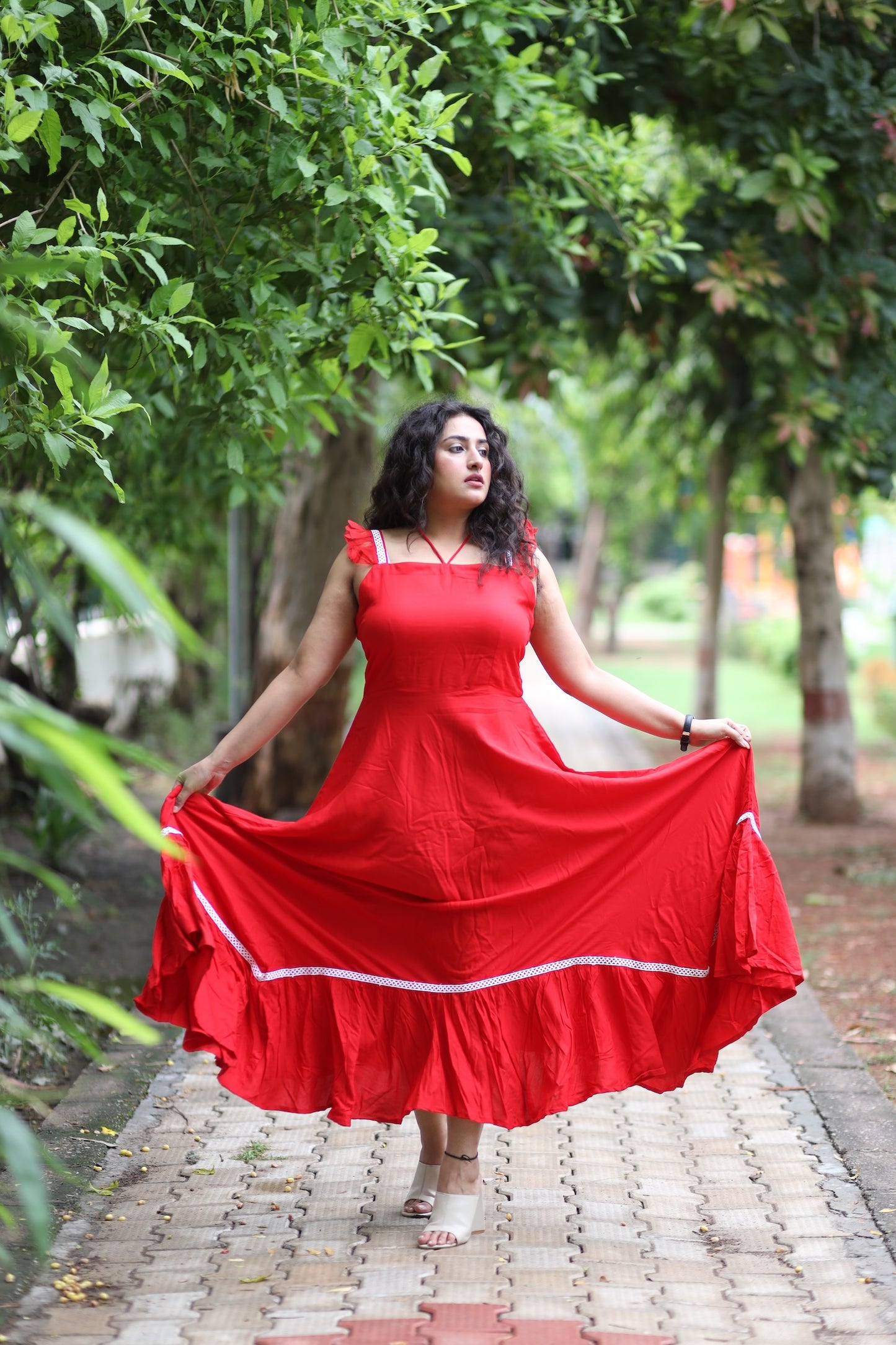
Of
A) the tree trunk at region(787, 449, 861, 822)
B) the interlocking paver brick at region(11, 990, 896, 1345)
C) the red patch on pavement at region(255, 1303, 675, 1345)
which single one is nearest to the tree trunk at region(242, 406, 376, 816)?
the tree trunk at region(787, 449, 861, 822)

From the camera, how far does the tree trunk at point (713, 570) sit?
11.8m

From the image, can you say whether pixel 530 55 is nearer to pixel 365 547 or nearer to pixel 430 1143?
pixel 365 547

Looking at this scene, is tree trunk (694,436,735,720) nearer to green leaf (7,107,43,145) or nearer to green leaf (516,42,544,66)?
green leaf (516,42,544,66)

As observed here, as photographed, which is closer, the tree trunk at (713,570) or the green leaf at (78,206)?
the green leaf at (78,206)

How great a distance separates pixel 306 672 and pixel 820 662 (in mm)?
6998

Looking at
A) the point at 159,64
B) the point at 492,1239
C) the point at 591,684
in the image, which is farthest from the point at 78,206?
the point at 492,1239

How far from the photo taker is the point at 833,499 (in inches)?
402

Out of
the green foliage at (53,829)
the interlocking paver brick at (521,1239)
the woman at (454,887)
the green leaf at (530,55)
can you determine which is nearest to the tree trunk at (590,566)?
the green foliage at (53,829)

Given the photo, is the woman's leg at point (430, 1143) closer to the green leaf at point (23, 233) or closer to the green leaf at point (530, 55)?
the green leaf at point (23, 233)

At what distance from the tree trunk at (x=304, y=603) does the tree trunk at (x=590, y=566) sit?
18.9 m

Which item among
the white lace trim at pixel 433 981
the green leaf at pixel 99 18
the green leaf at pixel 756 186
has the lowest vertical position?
the white lace trim at pixel 433 981

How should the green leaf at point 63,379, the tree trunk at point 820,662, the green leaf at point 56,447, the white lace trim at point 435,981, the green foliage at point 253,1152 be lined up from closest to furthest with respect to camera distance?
the green leaf at point 63,379, the green leaf at point 56,447, the white lace trim at point 435,981, the green foliage at point 253,1152, the tree trunk at point 820,662

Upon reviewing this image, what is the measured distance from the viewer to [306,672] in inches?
151

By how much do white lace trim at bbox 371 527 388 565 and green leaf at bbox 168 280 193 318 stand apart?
2.59ft
